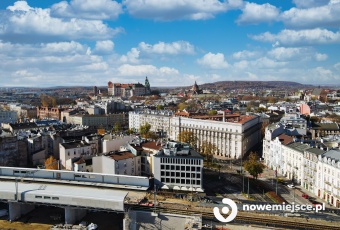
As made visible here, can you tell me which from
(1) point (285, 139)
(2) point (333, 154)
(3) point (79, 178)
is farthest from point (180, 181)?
(1) point (285, 139)

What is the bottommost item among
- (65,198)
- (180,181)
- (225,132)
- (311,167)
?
(65,198)

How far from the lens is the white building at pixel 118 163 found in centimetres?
4834

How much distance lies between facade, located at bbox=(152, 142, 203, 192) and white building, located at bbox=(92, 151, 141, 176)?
579 centimetres

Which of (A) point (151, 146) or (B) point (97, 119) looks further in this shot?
(B) point (97, 119)

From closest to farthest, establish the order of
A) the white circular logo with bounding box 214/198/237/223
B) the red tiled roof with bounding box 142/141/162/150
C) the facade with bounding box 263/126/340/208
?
the white circular logo with bounding box 214/198/237/223 → the facade with bounding box 263/126/340/208 → the red tiled roof with bounding box 142/141/162/150

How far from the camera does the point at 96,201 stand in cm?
3769

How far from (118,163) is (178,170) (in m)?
9.07

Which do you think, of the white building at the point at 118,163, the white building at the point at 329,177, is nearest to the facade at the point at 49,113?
the white building at the point at 118,163

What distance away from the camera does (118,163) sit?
48.4m

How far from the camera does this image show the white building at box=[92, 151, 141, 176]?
4834cm

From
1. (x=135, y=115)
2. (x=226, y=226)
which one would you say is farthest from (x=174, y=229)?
(x=135, y=115)

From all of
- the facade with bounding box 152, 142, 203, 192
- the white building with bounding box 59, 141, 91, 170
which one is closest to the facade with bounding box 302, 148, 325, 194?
the facade with bounding box 152, 142, 203, 192

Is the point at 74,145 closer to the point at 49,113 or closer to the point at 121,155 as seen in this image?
the point at 121,155

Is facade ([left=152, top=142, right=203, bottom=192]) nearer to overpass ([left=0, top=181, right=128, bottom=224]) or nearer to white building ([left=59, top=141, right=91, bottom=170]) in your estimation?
overpass ([left=0, top=181, right=128, bottom=224])
